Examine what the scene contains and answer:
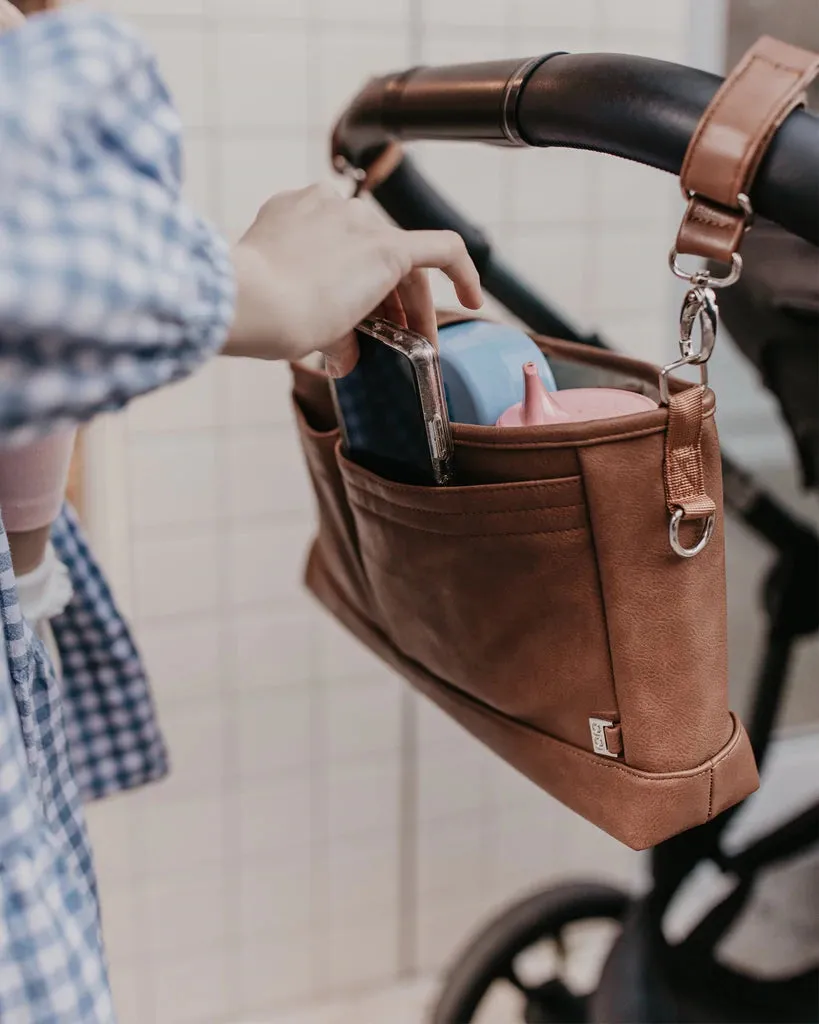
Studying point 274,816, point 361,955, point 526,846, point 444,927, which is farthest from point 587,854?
point 274,816

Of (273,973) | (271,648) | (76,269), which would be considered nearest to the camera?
(76,269)

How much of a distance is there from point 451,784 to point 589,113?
0.98 meters

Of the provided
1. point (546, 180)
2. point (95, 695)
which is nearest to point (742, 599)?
point (546, 180)

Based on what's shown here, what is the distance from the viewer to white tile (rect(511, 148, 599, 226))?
1147 mm

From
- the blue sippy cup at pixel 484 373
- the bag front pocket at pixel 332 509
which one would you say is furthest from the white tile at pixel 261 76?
the blue sippy cup at pixel 484 373

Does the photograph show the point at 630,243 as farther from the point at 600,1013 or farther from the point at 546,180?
the point at 600,1013

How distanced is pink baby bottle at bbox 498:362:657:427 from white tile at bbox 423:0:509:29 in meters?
0.70

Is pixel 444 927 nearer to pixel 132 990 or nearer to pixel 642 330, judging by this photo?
pixel 132 990

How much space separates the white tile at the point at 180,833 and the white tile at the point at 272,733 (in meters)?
0.06

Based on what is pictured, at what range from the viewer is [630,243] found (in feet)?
3.97

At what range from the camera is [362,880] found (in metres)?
1.29

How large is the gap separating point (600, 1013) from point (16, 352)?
734 mm

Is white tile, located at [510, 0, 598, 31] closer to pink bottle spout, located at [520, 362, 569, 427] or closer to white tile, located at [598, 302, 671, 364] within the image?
white tile, located at [598, 302, 671, 364]

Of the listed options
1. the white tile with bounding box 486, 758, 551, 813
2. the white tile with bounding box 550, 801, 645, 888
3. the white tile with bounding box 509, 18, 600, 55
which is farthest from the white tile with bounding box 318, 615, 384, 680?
the white tile with bounding box 509, 18, 600, 55
